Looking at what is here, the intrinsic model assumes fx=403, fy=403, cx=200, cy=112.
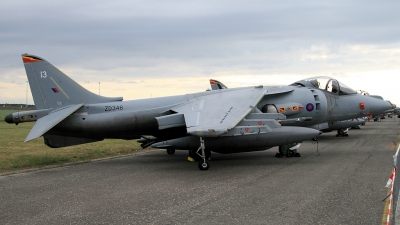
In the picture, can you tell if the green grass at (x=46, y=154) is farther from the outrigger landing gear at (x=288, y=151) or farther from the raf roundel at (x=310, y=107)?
the raf roundel at (x=310, y=107)

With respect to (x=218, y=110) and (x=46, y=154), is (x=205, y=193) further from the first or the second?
(x=46, y=154)

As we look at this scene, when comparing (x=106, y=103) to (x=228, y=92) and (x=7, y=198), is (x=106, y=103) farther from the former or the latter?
(x=7, y=198)

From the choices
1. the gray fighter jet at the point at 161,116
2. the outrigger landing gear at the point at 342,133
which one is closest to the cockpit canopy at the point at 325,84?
the gray fighter jet at the point at 161,116

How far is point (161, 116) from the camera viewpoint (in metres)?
14.4

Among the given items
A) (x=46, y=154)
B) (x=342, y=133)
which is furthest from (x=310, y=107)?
(x=342, y=133)

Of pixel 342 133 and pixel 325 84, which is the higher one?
pixel 325 84

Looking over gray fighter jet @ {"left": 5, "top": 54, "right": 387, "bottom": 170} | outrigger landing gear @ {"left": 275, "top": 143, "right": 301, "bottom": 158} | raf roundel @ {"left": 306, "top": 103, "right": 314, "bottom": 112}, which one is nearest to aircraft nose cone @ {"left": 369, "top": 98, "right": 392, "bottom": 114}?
raf roundel @ {"left": 306, "top": 103, "right": 314, "bottom": 112}

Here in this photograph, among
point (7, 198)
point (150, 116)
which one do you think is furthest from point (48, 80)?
point (7, 198)

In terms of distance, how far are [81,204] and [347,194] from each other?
551cm

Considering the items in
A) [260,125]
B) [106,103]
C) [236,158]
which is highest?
[106,103]

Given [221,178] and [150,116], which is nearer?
[221,178]

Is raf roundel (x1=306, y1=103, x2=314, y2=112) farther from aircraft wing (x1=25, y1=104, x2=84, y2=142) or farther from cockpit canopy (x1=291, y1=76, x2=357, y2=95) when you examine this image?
aircraft wing (x1=25, y1=104, x2=84, y2=142)

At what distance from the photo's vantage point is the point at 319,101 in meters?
16.8

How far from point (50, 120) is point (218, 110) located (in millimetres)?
5711
